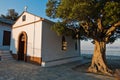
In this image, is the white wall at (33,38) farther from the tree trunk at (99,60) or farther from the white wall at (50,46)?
the tree trunk at (99,60)

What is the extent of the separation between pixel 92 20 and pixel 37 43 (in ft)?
18.4

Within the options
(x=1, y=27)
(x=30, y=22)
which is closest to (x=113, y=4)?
(x=30, y=22)

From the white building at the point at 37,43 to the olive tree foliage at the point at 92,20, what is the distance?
191cm

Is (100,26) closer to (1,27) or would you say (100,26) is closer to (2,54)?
(2,54)

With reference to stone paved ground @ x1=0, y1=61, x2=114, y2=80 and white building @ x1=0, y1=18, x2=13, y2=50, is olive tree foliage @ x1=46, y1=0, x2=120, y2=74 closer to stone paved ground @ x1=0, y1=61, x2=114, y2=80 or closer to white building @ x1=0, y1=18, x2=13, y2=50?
stone paved ground @ x1=0, y1=61, x2=114, y2=80

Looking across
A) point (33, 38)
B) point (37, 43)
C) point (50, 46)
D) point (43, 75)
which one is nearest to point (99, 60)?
point (50, 46)

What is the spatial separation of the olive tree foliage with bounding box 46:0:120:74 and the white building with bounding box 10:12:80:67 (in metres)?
1.91

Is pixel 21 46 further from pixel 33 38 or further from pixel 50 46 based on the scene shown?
pixel 50 46

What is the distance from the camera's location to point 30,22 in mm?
14672

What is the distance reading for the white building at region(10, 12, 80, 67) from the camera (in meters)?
13.5

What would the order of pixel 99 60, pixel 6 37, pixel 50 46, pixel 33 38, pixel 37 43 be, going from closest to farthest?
1. pixel 99 60
2. pixel 37 43
3. pixel 33 38
4. pixel 50 46
5. pixel 6 37

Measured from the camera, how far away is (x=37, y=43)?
44.7ft

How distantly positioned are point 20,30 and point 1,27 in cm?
352

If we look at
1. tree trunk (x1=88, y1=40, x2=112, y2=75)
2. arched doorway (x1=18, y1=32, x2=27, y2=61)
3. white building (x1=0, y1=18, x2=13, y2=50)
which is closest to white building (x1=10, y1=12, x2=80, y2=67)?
arched doorway (x1=18, y1=32, x2=27, y2=61)
